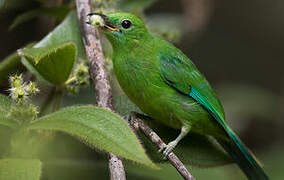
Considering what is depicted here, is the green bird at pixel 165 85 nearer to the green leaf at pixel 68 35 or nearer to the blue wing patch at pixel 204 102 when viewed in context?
the blue wing patch at pixel 204 102

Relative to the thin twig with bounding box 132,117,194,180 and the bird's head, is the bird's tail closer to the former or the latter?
the thin twig with bounding box 132,117,194,180

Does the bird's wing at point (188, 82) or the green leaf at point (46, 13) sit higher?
the green leaf at point (46, 13)

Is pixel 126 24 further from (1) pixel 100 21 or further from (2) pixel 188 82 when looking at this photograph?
(2) pixel 188 82

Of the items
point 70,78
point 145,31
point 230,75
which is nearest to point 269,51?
point 230,75

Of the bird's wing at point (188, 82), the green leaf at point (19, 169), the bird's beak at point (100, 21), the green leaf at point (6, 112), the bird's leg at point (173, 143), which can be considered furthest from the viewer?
the bird's wing at point (188, 82)

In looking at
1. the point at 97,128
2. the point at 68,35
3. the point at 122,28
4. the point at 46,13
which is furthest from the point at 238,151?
the point at 46,13

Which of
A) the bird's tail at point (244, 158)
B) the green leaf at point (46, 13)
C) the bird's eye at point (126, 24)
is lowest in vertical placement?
the bird's tail at point (244, 158)

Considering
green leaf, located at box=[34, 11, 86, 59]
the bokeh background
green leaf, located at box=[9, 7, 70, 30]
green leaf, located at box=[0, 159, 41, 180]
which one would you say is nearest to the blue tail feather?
the bokeh background

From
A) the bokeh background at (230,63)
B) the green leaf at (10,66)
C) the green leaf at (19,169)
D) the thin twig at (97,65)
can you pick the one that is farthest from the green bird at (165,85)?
the green leaf at (19,169)
